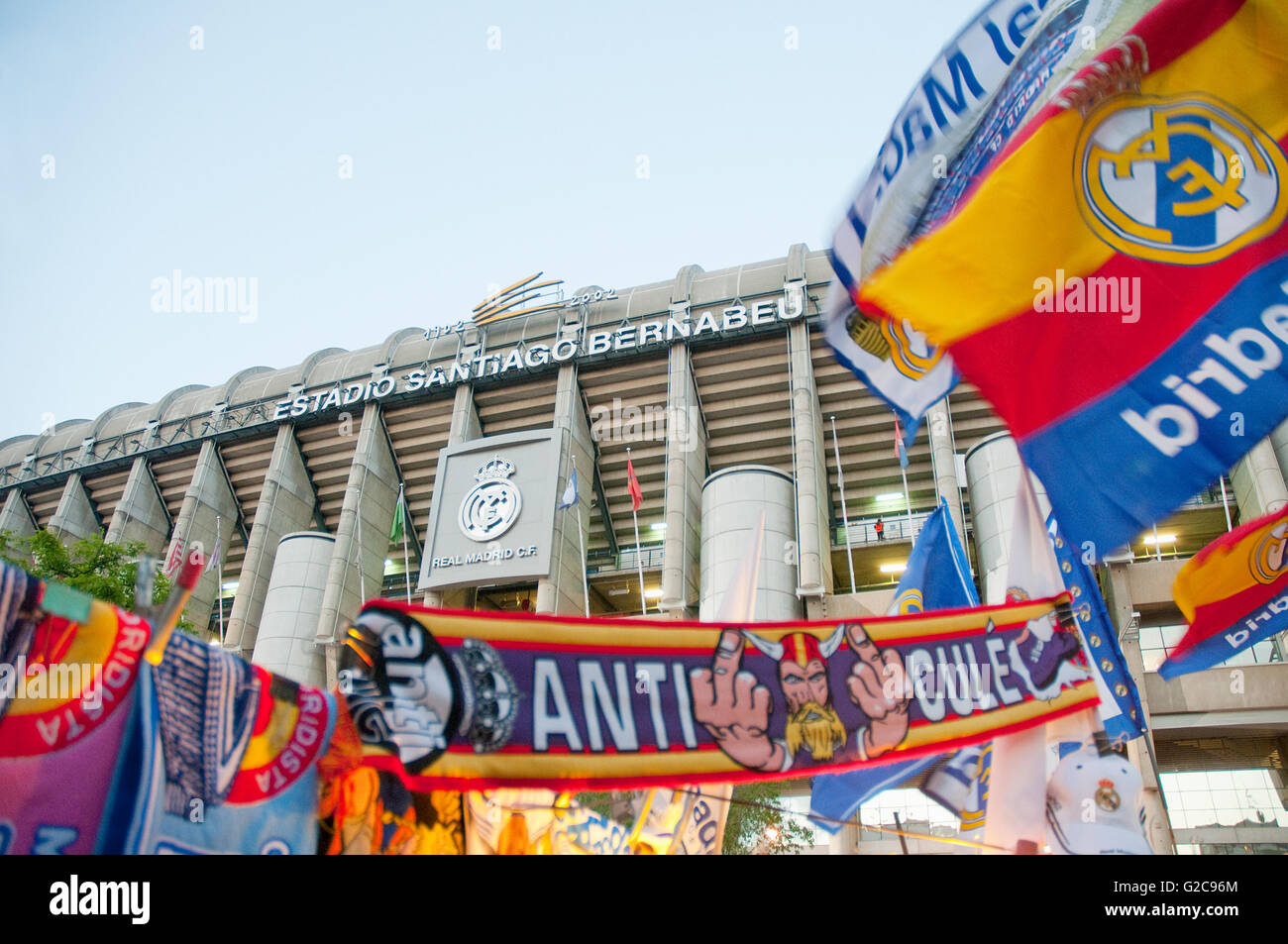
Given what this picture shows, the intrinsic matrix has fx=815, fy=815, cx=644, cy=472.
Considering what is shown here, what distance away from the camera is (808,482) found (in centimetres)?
3372

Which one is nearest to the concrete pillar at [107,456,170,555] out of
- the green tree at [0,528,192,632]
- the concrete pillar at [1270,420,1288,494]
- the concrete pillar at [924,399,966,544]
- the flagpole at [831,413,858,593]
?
the green tree at [0,528,192,632]

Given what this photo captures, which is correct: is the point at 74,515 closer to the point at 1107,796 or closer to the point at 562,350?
the point at 562,350

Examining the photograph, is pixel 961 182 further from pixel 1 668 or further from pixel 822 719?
pixel 1 668

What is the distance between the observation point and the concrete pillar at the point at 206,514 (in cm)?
4117

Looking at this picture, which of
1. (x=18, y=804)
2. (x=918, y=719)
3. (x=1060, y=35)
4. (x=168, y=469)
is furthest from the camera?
(x=168, y=469)

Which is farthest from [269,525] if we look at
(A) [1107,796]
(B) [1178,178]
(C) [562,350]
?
(B) [1178,178]

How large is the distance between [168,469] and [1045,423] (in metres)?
51.6

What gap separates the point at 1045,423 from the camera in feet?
18.6

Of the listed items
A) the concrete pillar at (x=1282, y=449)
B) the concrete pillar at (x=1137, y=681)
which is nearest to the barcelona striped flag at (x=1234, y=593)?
the concrete pillar at (x=1137, y=681)

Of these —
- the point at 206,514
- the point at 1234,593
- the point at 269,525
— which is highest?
the point at 206,514

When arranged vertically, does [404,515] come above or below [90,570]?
above

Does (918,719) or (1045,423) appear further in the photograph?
(918,719)

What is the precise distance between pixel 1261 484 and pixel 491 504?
29.5m

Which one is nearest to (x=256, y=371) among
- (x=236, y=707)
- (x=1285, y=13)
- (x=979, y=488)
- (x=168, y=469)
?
(x=168, y=469)
